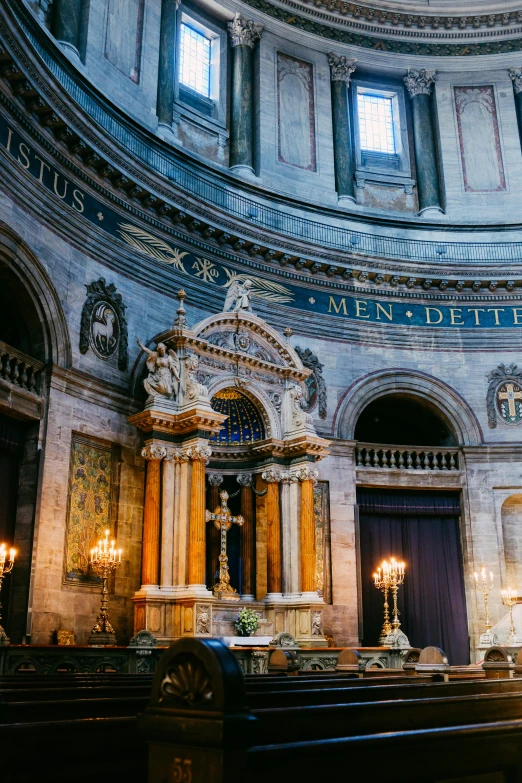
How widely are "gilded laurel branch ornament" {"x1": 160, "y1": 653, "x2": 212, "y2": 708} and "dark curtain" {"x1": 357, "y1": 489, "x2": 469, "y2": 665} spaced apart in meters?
17.5

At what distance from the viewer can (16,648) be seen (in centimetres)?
1055

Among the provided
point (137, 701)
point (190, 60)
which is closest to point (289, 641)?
point (137, 701)

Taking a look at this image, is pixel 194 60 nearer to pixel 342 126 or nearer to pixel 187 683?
pixel 342 126

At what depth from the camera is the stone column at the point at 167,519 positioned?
14.2 m

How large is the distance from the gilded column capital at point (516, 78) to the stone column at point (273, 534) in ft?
50.2

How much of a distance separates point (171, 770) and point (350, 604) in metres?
16.3

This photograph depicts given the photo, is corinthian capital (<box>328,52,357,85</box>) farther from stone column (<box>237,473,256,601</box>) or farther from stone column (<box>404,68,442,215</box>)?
stone column (<box>237,473,256,601</box>)

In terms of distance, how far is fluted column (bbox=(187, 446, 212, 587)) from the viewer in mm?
14164

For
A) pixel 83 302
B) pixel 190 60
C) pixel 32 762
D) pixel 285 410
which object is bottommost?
pixel 32 762

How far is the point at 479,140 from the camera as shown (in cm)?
2439

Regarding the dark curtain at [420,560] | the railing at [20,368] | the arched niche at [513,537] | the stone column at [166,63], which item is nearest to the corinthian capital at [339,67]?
the stone column at [166,63]

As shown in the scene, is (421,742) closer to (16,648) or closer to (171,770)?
(171,770)

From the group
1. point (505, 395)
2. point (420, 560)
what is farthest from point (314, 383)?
point (420, 560)

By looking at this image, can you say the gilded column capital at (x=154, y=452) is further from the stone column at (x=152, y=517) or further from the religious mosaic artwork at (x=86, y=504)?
the religious mosaic artwork at (x=86, y=504)
